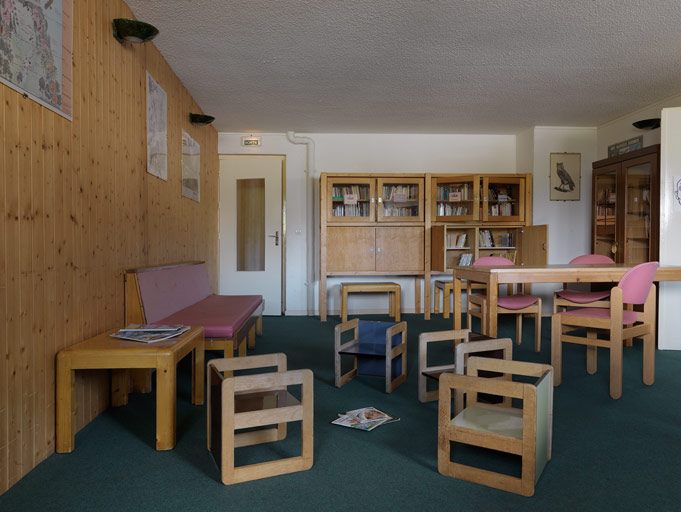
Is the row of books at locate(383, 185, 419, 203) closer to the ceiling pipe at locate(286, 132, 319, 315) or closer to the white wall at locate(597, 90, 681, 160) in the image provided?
the ceiling pipe at locate(286, 132, 319, 315)

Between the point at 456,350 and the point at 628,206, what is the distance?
12.3ft

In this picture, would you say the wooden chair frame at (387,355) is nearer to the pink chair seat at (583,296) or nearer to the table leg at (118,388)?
the table leg at (118,388)

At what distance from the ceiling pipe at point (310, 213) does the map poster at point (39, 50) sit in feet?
13.6

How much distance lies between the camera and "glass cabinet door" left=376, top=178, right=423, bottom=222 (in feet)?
19.8

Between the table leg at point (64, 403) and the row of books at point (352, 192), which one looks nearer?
the table leg at point (64, 403)

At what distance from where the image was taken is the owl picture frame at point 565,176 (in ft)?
20.1

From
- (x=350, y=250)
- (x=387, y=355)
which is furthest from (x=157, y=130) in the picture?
(x=350, y=250)

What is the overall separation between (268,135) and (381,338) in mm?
3916

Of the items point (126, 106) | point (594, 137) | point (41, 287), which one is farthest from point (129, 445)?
point (594, 137)

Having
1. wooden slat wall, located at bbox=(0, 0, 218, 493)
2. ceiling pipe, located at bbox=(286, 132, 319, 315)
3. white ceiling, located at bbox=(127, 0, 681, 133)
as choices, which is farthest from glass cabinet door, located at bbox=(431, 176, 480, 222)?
wooden slat wall, located at bbox=(0, 0, 218, 493)

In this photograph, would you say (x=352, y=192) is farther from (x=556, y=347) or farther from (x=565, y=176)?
(x=556, y=347)

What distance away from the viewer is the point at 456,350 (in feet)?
8.09

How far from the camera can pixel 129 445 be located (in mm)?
2215

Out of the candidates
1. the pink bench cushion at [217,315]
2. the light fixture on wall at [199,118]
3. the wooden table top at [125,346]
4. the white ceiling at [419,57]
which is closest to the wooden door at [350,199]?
the white ceiling at [419,57]
